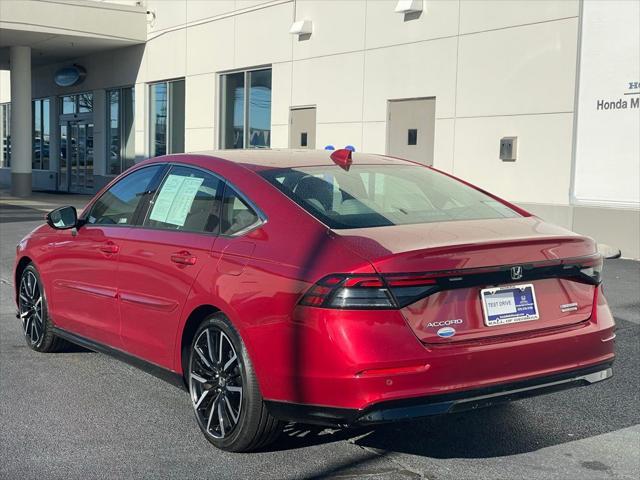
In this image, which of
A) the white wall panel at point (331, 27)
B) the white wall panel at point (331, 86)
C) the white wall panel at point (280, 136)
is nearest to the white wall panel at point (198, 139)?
the white wall panel at point (280, 136)

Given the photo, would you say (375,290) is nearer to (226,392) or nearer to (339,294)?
(339,294)

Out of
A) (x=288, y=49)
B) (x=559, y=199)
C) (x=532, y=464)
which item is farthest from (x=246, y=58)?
(x=532, y=464)

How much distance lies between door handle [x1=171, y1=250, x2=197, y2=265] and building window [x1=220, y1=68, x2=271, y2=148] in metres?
15.7

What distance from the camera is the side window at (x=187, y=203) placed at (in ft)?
15.7

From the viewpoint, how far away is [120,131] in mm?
27031

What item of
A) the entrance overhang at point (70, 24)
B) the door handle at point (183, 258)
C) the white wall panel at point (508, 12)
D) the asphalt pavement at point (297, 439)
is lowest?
the asphalt pavement at point (297, 439)

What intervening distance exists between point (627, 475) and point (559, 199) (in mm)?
9838

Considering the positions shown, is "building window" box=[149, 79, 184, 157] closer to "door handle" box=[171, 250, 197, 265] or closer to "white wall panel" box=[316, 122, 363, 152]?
"white wall panel" box=[316, 122, 363, 152]

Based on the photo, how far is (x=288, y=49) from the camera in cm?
1931

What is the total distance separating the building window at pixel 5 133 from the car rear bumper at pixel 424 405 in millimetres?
35556

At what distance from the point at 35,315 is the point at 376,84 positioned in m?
11.5

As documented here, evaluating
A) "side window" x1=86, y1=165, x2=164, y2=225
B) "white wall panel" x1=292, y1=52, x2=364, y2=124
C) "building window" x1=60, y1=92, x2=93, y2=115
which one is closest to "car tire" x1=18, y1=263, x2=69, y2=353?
"side window" x1=86, y1=165, x2=164, y2=225

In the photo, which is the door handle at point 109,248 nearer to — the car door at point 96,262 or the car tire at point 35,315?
the car door at point 96,262

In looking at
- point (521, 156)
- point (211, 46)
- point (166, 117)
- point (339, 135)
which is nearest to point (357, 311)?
point (521, 156)
